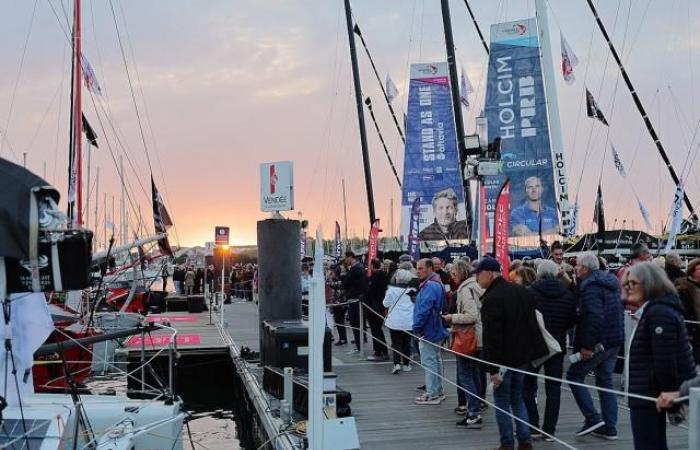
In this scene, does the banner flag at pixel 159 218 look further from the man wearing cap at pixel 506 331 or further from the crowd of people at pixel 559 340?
the man wearing cap at pixel 506 331

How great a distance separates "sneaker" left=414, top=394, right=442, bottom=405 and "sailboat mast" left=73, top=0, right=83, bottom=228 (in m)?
11.6

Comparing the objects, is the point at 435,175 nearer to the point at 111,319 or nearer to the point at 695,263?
the point at 111,319

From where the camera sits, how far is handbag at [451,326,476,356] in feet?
26.4

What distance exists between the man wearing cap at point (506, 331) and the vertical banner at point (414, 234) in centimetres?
1454

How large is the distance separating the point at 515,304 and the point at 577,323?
4.26ft

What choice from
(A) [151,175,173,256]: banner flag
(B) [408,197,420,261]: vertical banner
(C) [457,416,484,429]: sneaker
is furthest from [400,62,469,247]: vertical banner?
(C) [457,416,484,429]: sneaker

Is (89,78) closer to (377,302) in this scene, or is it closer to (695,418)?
(377,302)

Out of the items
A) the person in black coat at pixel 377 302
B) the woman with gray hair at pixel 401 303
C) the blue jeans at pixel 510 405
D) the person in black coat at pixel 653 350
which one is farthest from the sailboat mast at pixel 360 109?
the person in black coat at pixel 653 350

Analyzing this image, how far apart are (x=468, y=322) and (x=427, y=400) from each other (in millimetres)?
2271

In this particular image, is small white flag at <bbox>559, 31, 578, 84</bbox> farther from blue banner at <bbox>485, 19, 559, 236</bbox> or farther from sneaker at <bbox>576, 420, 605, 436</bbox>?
sneaker at <bbox>576, 420, 605, 436</bbox>

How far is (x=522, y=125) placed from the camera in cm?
2327

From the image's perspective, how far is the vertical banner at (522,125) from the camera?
2303 cm

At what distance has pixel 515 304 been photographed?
6.64 m

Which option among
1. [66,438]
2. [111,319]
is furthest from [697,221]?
[66,438]
